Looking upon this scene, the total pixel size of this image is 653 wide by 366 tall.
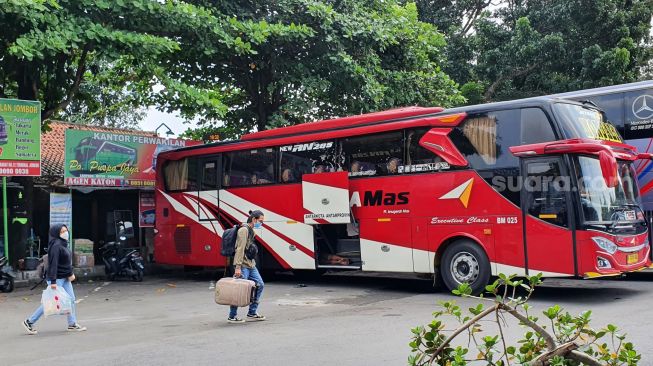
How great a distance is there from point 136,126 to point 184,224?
21401mm

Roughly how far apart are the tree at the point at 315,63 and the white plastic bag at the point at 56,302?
7.55m

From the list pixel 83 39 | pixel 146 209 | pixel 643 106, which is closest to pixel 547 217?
pixel 643 106

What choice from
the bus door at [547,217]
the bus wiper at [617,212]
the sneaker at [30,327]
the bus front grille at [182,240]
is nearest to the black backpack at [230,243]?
the sneaker at [30,327]

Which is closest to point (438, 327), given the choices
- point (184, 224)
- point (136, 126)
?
point (184, 224)

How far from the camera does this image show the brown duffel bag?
9273 mm

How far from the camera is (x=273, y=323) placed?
31.0 ft

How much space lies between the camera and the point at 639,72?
21.8 m

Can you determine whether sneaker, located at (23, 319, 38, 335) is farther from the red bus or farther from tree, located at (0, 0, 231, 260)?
the red bus

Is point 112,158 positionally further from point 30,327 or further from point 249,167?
point 30,327

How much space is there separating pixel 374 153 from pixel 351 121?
Result: 3.04 ft

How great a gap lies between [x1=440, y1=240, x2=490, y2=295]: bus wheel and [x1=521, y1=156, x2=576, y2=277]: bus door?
0.82 metres

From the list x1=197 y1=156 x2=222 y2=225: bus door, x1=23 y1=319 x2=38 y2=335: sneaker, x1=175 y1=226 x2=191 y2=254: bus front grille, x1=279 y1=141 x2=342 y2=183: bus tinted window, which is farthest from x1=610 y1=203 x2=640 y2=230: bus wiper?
x1=175 y1=226 x2=191 y2=254: bus front grille

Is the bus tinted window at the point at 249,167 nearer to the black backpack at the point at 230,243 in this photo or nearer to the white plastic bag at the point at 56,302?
the black backpack at the point at 230,243

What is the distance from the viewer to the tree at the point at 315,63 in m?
16.8
